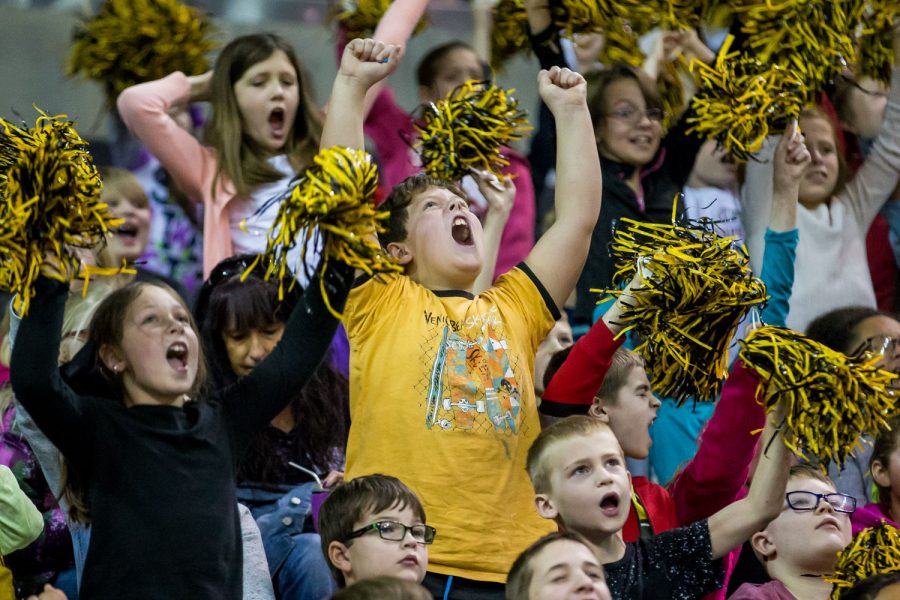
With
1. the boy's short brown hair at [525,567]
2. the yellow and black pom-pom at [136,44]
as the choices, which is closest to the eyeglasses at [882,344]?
the boy's short brown hair at [525,567]

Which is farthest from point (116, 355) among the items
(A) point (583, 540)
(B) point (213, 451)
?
(A) point (583, 540)

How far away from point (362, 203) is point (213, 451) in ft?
2.46

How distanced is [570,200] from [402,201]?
0.49 metres

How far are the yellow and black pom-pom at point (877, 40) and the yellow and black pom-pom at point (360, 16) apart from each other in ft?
6.01

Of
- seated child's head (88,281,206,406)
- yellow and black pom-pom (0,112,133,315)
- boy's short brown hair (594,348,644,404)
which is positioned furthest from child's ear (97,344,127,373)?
boy's short brown hair (594,348,644,404)

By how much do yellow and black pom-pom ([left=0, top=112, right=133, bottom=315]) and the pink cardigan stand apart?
82.3 inches

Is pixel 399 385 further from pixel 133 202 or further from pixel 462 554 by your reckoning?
pixel 133 202

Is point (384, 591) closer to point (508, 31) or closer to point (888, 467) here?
point (888, 467)

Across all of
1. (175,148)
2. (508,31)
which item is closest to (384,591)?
(175,148)

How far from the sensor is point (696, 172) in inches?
272

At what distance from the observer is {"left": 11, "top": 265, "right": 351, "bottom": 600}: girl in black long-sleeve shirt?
3691 mm

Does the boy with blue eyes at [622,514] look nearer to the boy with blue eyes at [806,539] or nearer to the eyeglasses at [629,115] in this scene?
the boy with blue eyes at [806,539]

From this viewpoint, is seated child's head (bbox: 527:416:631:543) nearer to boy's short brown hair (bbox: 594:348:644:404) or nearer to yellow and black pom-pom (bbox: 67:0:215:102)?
boy's short brown hair (bbox: 594:348:644:404)

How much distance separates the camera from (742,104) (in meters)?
5.27
